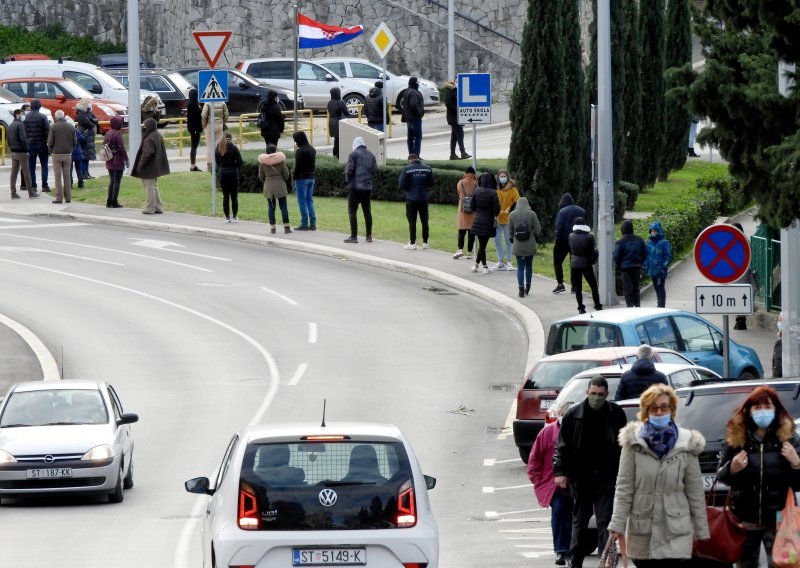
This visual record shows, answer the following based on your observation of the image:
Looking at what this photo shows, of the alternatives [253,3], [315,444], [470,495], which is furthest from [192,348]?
[253,3]

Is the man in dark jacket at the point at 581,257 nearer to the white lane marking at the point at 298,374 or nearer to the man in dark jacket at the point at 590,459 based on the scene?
the white lane marking at the point at 298,374

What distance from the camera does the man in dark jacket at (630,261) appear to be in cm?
2698

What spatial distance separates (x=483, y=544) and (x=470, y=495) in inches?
112

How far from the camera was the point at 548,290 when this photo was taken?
96.5 ft

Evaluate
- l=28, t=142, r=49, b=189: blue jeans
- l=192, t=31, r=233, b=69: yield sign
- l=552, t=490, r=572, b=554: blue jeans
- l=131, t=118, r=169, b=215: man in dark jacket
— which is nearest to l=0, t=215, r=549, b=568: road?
l=552, t=490, r=572, b=554: blue jeans

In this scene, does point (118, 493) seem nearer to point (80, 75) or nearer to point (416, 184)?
point (416, 184)

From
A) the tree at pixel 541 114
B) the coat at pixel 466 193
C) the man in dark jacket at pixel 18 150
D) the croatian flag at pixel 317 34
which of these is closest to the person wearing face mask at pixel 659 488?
the coat at pixel 466 193

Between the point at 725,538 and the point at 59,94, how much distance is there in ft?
130

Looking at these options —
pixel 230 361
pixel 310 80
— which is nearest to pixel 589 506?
pixel 230 361

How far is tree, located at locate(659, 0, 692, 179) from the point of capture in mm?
46438

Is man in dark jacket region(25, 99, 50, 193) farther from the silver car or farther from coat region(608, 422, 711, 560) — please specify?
coat region(608, 422, 711, 560)

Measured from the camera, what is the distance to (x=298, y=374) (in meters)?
23.7

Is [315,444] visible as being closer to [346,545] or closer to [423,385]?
[346,545]

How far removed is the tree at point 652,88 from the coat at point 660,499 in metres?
34.4
